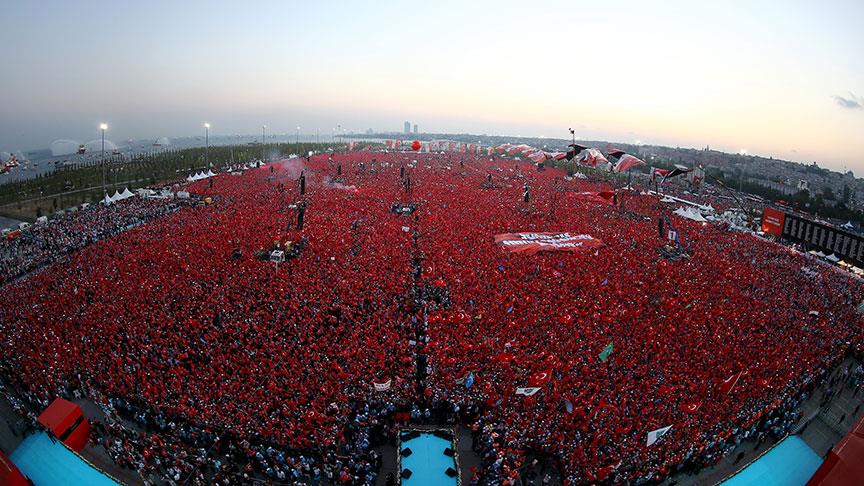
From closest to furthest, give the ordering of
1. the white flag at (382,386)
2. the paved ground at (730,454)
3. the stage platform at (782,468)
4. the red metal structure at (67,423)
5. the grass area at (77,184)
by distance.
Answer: the stage platform at (782,468)
the red metal structure at (67,423)
the paved ground at (730,454)
the white flag at (382,386)
the grass area at (77,184)

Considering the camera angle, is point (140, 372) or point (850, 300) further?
point (850, 300)

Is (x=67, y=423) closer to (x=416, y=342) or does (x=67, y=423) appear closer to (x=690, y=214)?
(x=416, y=342)

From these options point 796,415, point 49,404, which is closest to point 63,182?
point 49,404

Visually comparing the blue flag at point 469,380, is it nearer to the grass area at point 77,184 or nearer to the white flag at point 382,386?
the white flag at point 382,386

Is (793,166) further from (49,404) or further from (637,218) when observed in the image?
(49,404)

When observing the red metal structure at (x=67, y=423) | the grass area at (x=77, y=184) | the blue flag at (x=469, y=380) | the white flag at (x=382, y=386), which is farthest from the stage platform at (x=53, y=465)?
the grass area at (x=77, y=184)

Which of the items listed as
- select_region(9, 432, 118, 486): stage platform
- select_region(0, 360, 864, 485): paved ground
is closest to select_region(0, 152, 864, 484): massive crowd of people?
select_region(0, 360, 864, 485): paved ground

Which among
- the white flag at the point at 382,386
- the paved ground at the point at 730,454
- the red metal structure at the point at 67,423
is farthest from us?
the white flag at the point at 382,386

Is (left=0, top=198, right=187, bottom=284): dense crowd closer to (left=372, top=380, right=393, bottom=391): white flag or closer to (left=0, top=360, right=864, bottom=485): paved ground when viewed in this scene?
(left=0, top=360, right=864, bottom=485): paved ground

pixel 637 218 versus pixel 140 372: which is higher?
pixel 637 218
